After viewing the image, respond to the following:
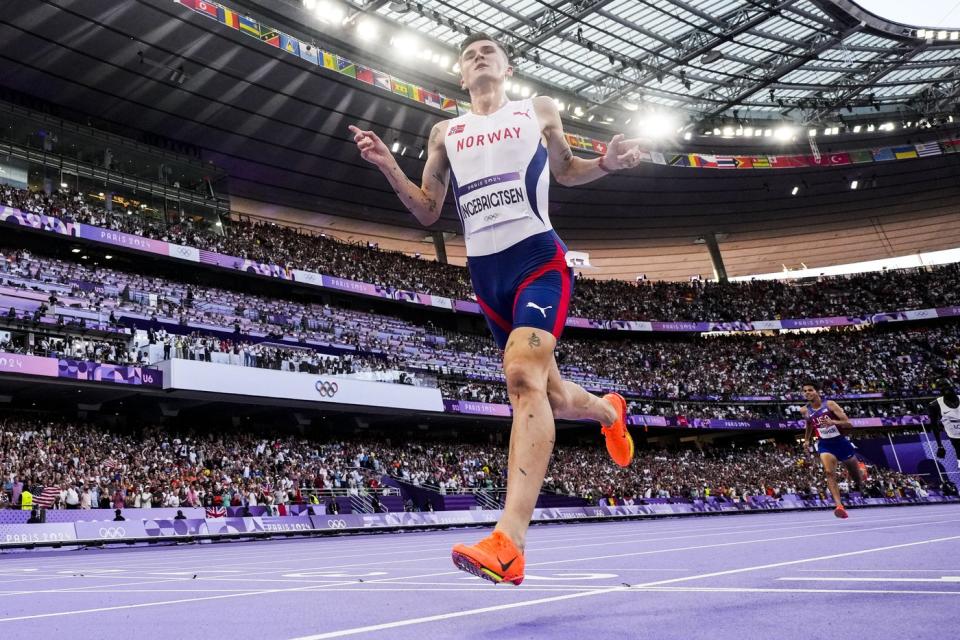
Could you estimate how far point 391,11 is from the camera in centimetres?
3055

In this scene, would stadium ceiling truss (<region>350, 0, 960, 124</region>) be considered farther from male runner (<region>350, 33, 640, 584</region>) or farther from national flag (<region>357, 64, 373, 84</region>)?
male runner (<region>350, 33, 640, 584</region>)

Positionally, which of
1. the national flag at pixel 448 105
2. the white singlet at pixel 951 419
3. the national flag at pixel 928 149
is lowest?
the white singlet at pixel 951 419

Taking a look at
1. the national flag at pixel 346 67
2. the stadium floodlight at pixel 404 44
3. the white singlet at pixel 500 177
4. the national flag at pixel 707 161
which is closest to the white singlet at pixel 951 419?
the white singlet at pixel 500 177

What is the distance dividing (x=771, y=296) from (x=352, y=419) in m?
34.2

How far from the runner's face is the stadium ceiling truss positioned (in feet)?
89.1

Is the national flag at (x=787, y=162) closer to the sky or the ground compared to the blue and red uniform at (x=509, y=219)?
closer to the sky

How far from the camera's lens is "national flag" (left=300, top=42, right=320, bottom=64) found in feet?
93.6

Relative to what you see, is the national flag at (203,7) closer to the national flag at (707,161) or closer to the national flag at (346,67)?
the national flag at (346,67)

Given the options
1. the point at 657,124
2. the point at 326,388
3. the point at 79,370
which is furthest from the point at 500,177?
the point at 657,124

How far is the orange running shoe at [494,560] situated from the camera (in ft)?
8.29

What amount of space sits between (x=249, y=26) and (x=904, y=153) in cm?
3974

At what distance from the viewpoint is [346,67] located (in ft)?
98.7

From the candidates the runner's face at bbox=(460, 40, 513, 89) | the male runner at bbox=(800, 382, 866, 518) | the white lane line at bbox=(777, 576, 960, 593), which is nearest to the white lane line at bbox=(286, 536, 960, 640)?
the white lane line at bbox=(777, 576, 960, 593)

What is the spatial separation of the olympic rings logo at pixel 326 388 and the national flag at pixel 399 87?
13.6m
